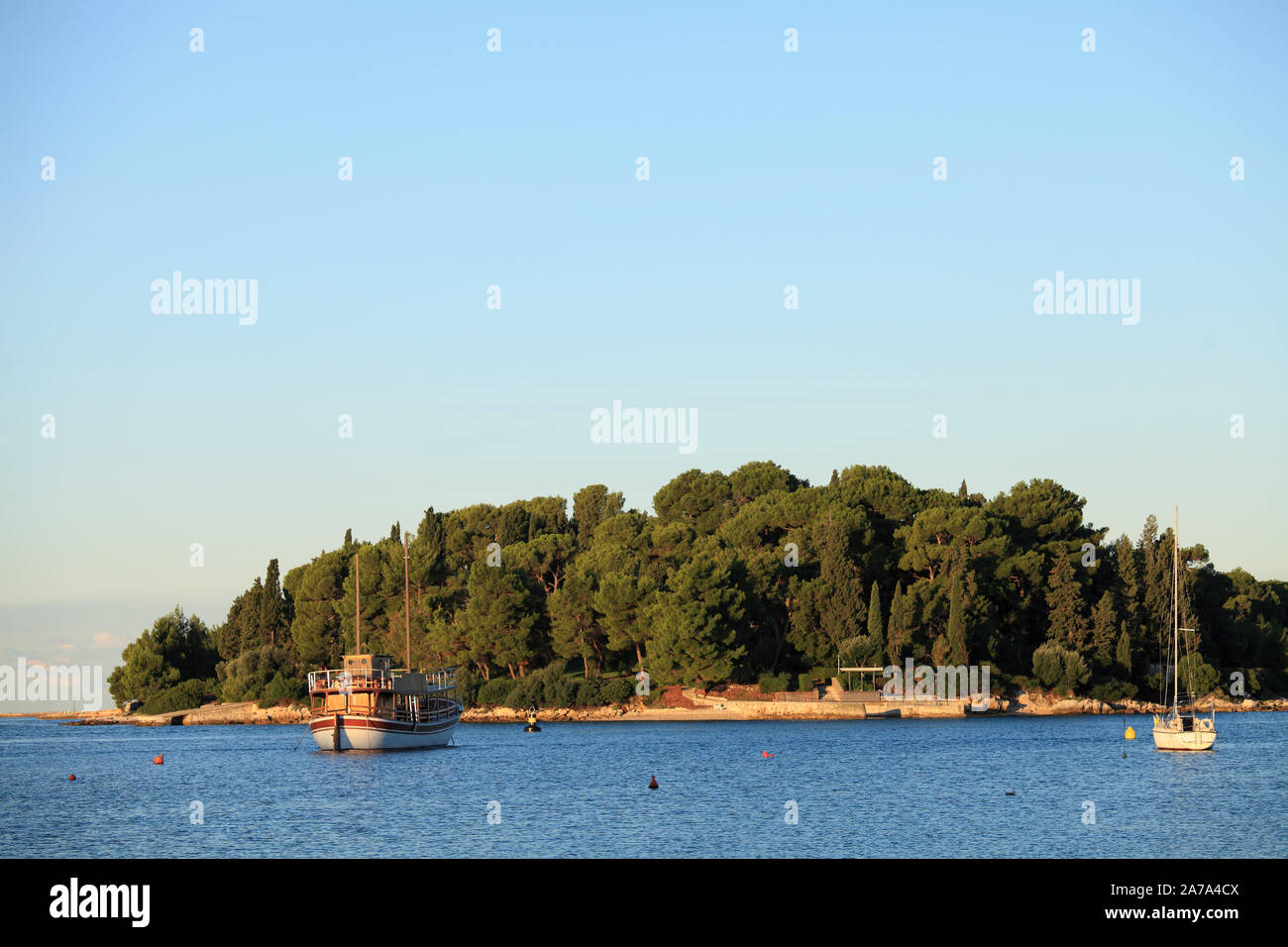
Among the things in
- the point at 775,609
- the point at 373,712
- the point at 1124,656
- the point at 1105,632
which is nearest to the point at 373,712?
the point at 373,712

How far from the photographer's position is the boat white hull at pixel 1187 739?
68.6 m

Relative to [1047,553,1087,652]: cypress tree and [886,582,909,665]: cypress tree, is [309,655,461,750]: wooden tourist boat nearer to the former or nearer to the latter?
[886,582,909,665]: cypress tree

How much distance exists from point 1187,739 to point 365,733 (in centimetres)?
4581

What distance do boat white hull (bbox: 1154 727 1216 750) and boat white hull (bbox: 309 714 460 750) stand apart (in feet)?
139

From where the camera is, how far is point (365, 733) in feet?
245

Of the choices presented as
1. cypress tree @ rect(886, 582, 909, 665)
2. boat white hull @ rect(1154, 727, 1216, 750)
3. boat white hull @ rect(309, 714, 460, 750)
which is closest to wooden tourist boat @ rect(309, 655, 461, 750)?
boat white hull @ rect(309, 714, 460, 750)

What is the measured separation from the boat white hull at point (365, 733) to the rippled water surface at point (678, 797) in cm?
161

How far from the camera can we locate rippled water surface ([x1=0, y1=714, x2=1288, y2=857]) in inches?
1501

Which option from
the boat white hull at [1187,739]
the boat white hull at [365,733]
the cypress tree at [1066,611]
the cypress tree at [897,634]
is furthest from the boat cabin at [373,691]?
the cypress tree at [1066,611]
